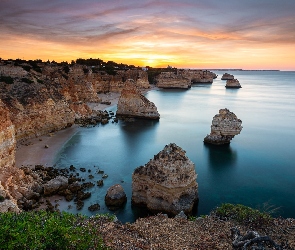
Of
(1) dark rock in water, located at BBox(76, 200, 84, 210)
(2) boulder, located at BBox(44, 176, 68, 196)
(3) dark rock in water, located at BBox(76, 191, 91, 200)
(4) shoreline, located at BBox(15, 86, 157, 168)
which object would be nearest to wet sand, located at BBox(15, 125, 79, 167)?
(4) shoreline, located at BBox(15, 86, 157, 168)

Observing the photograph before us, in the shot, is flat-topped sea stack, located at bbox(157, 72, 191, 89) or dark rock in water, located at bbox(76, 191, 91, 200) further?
flat-topped sea stack, located at bbox(157, 72, 191, 89)

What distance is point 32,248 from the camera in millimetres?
7758

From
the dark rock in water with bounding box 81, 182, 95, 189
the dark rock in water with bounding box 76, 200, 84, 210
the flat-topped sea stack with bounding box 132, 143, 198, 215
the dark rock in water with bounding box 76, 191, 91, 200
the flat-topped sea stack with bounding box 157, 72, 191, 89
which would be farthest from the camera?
the flat-topped sea stack with bounding box 157, 72, 191, 89

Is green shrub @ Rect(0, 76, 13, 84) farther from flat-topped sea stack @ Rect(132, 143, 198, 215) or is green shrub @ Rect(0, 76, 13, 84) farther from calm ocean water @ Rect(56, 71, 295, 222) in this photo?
flat-topped sea stack @ Rect(132, 143, 198, 215)

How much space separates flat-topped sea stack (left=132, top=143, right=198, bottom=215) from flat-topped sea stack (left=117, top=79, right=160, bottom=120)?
3406 centimetres

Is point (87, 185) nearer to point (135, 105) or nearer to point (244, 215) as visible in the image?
point (244, 215)

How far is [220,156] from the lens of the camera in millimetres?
32781

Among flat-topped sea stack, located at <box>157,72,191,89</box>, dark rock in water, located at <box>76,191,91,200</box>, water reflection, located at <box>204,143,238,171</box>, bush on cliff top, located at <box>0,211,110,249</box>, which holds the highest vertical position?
flat-topped sea stack, located at <box>157,72,191,89</box>

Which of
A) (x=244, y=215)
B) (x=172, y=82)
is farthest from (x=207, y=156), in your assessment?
(x=172, y=82)

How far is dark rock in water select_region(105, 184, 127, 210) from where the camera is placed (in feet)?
67.6

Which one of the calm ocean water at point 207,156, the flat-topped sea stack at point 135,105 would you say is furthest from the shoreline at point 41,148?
the flat-topped sea stack at point 135,105

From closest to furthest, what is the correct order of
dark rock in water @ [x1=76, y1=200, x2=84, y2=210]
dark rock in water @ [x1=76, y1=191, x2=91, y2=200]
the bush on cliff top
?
the bush on cliff top, dark rock in water @ [x1=76, y1=200, x2=84, y2=210], dark rock in water @ [x1=76, y1=191, x2=91, y2=200]

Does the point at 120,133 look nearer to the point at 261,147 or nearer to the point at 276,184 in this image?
the point at 261,147

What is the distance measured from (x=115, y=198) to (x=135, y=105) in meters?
35.3
